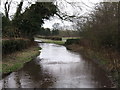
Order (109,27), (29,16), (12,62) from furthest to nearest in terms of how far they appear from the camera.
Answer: (29,16) < (12,62) < (109,27)

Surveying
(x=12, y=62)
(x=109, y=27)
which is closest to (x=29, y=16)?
(x=12, y=62)

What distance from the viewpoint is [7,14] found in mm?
39781

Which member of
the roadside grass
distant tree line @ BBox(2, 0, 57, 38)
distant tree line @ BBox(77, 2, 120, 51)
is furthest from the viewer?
distant tree line @ BBox(2, 0, 57, 38)

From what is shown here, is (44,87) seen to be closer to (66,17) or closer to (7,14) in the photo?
(66,17)

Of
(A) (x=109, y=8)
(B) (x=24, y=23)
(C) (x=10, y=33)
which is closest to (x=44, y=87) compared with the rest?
(A) (x=109, y=8)

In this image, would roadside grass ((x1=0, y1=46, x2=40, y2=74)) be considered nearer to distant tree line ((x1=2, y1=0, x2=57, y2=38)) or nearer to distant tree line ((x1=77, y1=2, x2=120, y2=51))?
distant tree line ((x1=77, y1=2, x2=120, y2=51))

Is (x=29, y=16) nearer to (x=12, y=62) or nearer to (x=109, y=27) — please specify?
(x=12, y=62)

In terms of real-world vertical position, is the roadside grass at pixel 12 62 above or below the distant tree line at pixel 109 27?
below

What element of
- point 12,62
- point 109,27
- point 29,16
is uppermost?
point 29,16

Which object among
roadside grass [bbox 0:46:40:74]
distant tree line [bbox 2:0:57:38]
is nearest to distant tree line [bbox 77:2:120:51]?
roadside grass [bbox 0:46:40:74]

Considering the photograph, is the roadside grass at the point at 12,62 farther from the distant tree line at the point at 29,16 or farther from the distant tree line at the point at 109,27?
the distant tree line at the point at 29,16

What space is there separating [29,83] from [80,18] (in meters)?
26.2

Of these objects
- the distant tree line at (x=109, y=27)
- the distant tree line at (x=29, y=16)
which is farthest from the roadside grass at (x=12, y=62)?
the distant tree line at (x=29, y=16)

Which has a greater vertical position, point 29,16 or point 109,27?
point 29,16
